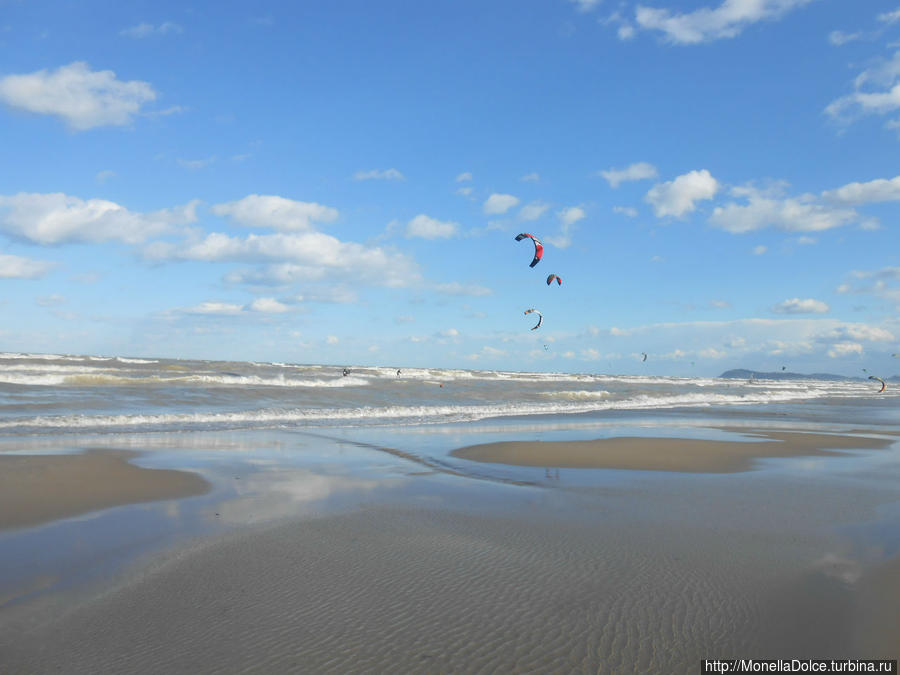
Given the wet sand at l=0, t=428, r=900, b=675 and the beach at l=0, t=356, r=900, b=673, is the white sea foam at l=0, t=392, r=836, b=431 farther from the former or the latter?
the wet sand at l=0, t=428, r=900, b=675

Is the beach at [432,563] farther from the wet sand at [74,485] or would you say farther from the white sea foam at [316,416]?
the white sea foam at [316,416]

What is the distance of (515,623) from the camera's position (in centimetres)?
425

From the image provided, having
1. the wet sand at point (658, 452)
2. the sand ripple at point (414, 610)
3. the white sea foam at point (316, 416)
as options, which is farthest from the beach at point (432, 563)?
the white sea foam at point (316, 416)

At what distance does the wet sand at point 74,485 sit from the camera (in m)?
7.30

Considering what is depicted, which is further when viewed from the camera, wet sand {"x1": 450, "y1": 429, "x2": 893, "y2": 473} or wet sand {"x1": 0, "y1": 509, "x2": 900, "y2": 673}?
wet sand {"x1": 450, "y1": 429, "x2": 893, "y2": 473}

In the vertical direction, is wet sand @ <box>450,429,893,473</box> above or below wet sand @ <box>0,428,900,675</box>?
below

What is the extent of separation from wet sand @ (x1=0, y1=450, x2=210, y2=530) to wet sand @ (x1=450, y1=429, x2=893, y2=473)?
230 inches

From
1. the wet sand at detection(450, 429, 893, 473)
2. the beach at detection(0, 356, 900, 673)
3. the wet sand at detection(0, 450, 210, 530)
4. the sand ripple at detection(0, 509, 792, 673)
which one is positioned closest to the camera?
the sand ripple at detection(0, 509, 792, 673)

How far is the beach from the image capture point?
3895 mm

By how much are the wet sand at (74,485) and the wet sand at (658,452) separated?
584cm

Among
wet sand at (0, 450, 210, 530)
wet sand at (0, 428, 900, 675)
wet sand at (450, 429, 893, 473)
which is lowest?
wet sand at (450, 429, 893, 473)

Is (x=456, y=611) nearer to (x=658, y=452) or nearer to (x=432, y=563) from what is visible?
(x=432, y=563)

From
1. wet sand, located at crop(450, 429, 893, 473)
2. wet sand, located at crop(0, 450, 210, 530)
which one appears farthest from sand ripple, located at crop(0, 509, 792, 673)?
wet sand, located at crop(450, 429, 893, 473)

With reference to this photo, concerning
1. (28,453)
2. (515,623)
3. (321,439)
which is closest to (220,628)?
(515,623)
